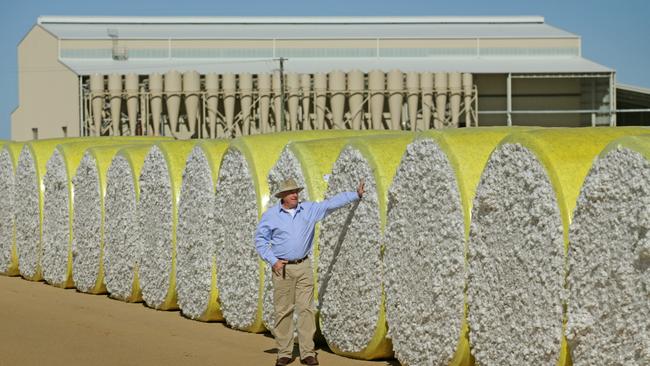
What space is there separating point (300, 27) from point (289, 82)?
458 inches

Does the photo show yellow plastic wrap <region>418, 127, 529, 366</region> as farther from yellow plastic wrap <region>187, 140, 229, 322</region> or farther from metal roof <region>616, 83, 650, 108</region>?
metal roof <region>616, 83, 650, 108</region>

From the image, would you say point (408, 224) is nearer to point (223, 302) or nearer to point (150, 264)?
point (223, 302)

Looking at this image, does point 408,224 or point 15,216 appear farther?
point 15,216

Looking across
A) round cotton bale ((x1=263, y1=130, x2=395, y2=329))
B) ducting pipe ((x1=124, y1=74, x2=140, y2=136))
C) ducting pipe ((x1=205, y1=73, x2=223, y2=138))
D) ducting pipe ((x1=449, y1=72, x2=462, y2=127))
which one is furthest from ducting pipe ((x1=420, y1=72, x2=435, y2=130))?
round cotton bale ((x1=263, y1=130, x2=395, y2=329))

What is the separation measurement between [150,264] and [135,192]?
3.39ft

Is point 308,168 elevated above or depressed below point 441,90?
below

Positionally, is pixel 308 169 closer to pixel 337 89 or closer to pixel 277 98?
pixel 337 89

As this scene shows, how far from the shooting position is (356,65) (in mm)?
54562

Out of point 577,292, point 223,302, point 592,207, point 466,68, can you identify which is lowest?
point 223,302

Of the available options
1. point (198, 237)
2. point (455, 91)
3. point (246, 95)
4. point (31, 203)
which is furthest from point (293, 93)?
point (198, 237)

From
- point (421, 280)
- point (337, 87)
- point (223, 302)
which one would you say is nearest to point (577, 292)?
point (421, 280)

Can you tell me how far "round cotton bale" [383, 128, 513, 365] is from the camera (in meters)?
9.22

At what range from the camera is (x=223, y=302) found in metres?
13.2

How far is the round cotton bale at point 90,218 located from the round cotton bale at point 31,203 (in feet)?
3.64
